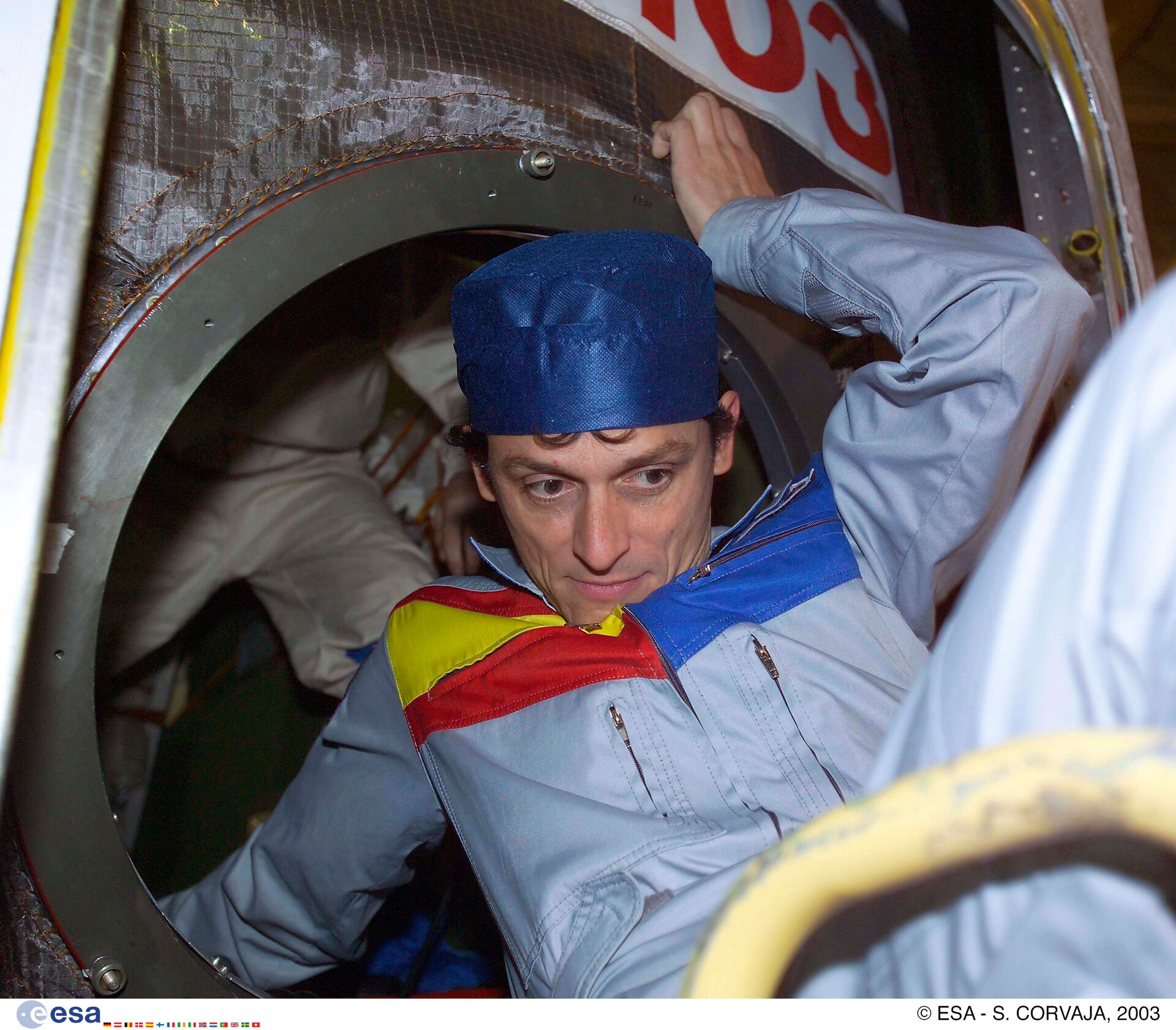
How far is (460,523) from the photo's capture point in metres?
2.02

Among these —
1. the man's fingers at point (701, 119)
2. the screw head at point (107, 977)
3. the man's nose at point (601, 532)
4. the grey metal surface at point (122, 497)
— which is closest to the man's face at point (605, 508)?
the man's nose at point (601, 532)

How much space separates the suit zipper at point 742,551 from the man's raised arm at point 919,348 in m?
0.05

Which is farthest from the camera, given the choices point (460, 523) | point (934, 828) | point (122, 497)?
point (460, 523)

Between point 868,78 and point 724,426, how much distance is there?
0.76 m

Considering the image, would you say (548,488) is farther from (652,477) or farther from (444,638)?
(444,638)

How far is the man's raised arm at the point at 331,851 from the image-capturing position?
1.32 m

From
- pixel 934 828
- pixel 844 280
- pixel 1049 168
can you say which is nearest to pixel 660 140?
pixel 844 280

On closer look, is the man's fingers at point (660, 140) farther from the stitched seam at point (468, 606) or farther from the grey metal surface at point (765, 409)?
the stitched seam at point (468, 606)

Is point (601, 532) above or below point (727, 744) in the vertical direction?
above

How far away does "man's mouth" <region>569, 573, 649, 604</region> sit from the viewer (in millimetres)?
1206

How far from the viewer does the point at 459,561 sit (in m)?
1.95

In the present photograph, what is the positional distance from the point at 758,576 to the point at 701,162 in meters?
0.59
